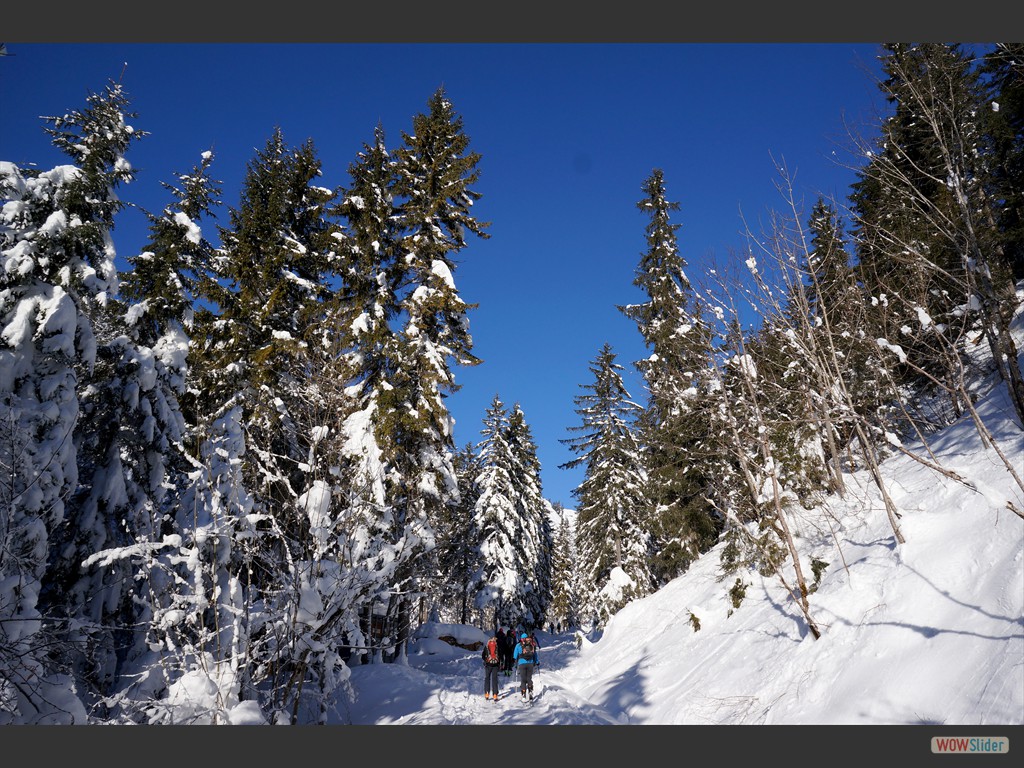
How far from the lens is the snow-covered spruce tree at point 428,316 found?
13750 millimetres

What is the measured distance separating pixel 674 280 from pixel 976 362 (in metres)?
10.2

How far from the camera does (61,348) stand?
920 cm

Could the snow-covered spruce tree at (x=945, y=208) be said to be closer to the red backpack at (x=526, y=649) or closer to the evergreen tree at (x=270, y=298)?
the red backpack at (x=526, y=649)

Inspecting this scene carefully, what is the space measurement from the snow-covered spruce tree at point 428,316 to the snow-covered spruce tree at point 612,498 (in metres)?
12.5

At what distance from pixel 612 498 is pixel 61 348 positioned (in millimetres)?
22900

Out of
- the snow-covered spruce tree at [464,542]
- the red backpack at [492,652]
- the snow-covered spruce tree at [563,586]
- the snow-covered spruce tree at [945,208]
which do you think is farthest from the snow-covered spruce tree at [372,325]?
the snow-covered spruce tree at [563,586]

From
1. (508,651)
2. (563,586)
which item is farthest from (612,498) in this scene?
(563,586)

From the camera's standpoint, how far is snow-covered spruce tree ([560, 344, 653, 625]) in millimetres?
24820

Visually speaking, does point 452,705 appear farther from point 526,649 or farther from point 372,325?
point 372,325

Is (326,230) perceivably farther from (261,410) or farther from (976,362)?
(976,362)

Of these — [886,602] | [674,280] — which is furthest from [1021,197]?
[886,602]

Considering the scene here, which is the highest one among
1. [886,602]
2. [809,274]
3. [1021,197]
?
[1021,197]
